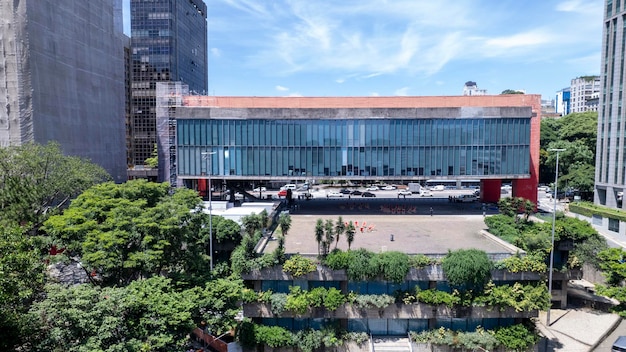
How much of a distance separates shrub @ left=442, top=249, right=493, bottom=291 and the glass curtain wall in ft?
75.3

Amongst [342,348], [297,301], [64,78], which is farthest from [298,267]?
[64,78]

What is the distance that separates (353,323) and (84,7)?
1959 inches

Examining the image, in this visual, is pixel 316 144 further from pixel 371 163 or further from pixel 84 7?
pixel 84 7

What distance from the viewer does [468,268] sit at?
2531cm

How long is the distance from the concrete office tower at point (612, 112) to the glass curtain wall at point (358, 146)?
13.9 metres

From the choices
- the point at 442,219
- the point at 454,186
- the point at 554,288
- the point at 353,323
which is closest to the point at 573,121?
the point at 454,186

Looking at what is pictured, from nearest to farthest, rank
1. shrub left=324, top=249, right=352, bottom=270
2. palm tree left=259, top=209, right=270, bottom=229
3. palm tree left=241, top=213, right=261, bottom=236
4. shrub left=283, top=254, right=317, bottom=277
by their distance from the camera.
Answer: shrub left=324, top=249, right=352, bottom=270 < shrub left=283, top=254, right=317, bottom=277 < palm tree left=241, top=213, right=261, bottom=236 < palm tree left=259, top=209, right=270, bottom=229

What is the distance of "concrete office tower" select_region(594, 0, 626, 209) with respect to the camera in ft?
163

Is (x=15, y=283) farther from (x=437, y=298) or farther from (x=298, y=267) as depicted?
(x=437, y=298)

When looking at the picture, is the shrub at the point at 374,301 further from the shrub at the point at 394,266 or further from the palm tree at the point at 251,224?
the palm tree at the point at 251,224

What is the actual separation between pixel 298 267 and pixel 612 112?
50616mm

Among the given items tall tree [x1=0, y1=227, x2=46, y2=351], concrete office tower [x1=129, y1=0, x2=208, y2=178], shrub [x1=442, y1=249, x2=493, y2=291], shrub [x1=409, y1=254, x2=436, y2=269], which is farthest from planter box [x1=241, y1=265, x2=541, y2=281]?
concrete office tower [x1=129, y1=0, x2=208, y2=178]

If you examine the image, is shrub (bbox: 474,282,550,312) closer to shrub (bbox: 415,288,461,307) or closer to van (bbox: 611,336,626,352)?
shrub (bbox: 415,288,461,307)

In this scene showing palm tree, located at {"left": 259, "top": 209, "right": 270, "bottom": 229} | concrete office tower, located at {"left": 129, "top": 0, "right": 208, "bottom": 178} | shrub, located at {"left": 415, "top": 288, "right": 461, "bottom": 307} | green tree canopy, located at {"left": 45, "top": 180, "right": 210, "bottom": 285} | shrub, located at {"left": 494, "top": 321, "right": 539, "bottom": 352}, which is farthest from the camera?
concrete office tower, located at {"left": 129, "top": 0, "right": 208, "bottom": 178}
